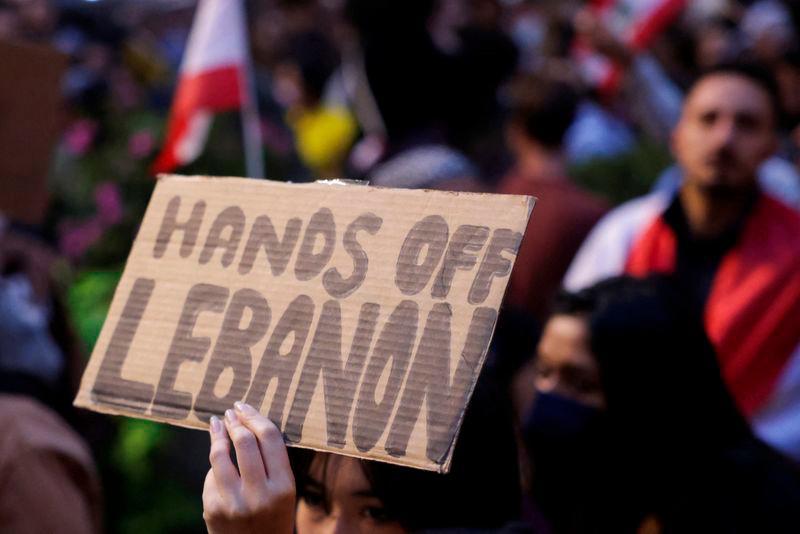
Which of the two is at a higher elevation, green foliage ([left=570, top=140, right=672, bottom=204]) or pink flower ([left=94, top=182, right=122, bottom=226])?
Result: green foliage ([left=570, top=140, right=672, bottom=204])

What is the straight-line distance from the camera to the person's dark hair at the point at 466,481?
2.18 m

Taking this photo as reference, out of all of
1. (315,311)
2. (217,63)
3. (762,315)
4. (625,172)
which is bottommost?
(625,172)

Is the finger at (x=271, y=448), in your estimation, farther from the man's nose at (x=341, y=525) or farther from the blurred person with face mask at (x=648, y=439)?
the blurred person with face mask at (x=648, y=439)

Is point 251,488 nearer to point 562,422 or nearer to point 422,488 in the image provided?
point 422,488

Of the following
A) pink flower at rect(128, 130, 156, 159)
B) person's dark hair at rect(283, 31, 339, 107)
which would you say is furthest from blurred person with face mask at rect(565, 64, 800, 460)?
person's dark hair at rect(283, 31, 339, 107)

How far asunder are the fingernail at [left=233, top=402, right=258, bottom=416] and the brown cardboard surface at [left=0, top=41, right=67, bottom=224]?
1987mm

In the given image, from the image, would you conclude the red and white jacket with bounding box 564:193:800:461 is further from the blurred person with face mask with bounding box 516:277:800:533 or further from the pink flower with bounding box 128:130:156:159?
the pink flower with bounding box 128:130:156:159

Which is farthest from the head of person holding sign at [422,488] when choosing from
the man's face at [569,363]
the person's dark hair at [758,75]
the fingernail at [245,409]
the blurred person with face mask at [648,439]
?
the person's dark hair at [758,75]

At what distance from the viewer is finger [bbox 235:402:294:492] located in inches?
69.0

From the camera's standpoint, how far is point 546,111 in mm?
4910

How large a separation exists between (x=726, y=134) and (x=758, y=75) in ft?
1.05

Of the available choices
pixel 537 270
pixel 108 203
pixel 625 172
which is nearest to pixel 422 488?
pixel 537 270

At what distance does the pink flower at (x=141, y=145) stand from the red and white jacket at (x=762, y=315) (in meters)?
3.29

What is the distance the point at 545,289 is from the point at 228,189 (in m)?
2.63
